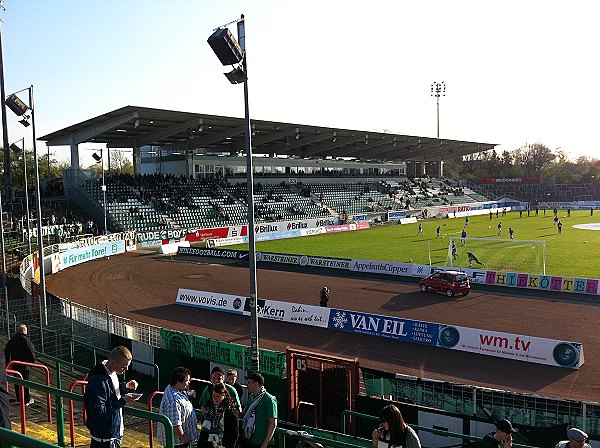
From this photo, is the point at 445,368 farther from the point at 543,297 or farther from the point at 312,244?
the point at 312,244

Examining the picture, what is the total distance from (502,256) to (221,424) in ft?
122

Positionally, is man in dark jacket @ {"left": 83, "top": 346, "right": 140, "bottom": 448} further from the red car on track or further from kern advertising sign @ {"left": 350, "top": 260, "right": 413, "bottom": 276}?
kern advertising sign @ {"left": 350, "top": 260, "right": 413, "bottom": 276}

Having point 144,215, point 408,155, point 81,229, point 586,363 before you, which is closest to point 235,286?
point 586,363

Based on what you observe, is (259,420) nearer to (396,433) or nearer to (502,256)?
(396,433)

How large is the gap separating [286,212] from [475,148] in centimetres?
4898

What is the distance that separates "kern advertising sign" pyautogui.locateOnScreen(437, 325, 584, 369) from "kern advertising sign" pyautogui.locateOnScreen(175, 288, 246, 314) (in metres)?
9.54

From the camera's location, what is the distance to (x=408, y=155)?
98.2 m

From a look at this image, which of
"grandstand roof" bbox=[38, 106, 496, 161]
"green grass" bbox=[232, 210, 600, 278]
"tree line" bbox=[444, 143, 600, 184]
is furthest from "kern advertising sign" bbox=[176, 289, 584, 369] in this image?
"tree line" bbox=[444, 143, 600, 184]

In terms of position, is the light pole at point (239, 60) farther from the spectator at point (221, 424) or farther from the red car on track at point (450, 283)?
the red car on track at point (450, 283)

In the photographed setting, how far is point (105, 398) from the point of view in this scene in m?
5.64

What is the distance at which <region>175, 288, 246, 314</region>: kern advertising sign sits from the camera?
82.5ft

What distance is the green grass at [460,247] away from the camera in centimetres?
3684

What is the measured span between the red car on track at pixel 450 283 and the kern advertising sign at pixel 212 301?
10914mm

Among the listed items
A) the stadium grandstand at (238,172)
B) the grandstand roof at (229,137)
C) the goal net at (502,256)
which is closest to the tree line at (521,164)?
the stadium grandstand at (238,172)
